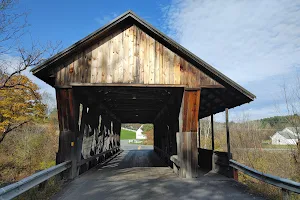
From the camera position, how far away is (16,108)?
21016 millimetres

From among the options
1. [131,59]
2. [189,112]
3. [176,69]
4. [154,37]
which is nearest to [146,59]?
[131,59]

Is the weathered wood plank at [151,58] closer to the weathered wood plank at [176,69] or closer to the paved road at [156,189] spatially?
the weathered wood plank at [176,69]

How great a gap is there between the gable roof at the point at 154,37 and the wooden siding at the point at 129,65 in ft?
0.53

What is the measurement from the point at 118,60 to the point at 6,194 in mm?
5308

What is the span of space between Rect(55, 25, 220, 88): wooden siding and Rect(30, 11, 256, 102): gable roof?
0.53 ft

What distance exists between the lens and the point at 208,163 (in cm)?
1159

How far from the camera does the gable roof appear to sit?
793 centimetres

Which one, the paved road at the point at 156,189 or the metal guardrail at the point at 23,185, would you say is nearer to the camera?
the metal guardrail at the point at 23,185

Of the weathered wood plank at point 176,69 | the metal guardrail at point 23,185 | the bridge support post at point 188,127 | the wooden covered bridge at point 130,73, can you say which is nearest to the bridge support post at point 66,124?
the wooden covered bridge at point 130,73

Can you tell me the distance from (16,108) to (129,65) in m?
16.4

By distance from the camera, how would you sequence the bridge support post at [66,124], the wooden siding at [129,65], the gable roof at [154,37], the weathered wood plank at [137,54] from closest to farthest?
1. the gable roof at [154,37]
2. the bridge support post at [66,124]
3. the wooden siding at [129,65]
4. the weathered wood plank at [137,54]

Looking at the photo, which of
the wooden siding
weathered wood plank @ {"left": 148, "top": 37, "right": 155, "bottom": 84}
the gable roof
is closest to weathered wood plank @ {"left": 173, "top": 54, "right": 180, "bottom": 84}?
the wooden siding

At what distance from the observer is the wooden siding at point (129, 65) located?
818 cm

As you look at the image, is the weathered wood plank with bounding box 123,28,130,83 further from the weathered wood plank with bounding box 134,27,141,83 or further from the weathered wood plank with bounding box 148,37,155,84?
the weathered wood plank with bounding box 148,37,155,84
